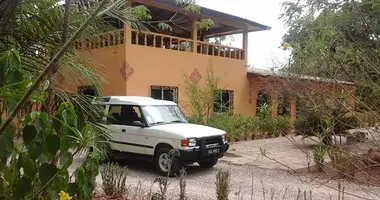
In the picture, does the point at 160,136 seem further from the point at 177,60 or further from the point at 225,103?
the point at 225,103

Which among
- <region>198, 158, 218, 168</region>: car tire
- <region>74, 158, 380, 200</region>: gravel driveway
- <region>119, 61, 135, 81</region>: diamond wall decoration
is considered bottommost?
<region>74, 158, 380, 200</region>: gravel driveway

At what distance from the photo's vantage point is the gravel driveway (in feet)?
23.2

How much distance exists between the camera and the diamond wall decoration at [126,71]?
1401cm

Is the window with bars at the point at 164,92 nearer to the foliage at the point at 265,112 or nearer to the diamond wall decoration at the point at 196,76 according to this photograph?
the diamond wall decoration at the point at 196,76

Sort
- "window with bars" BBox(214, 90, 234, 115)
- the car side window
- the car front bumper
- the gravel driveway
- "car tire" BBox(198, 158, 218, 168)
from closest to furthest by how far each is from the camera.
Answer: the gravel driveway
the car front bumper
the car side window
"car tire" BBox(198, 158, 218, 168)
"window with bars" BBox(214, 90, 234, 115)

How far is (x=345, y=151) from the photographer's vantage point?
3264 millimetres

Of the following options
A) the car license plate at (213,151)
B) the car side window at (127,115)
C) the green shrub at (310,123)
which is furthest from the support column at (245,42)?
the car license plate at (213,151)

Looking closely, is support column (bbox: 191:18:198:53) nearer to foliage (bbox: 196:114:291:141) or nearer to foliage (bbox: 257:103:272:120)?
foliage (bbox: 196:114:291:141)

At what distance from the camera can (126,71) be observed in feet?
46.0

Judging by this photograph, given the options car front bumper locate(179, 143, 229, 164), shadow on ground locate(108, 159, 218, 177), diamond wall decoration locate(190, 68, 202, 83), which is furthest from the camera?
diamond wall decoration locate(190, 68, 202, 83)

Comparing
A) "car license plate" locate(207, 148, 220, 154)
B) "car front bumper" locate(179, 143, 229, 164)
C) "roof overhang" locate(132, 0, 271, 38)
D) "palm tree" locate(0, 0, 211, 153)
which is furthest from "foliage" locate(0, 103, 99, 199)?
"roof overhang" locate(132, 0, 271, 38)

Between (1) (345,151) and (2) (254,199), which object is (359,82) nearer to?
(1) (345,151)

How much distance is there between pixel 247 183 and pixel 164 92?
8.26 metres

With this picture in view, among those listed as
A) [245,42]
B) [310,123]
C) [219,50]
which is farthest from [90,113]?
[245,42]
